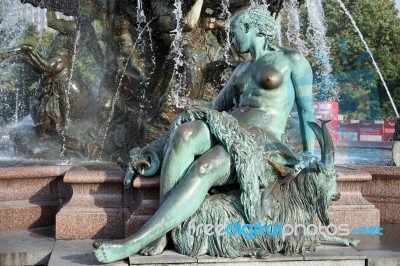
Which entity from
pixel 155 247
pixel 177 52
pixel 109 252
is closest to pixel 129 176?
pixel 155 247

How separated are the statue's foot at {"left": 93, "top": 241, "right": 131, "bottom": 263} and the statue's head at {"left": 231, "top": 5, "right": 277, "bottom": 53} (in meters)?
1.84

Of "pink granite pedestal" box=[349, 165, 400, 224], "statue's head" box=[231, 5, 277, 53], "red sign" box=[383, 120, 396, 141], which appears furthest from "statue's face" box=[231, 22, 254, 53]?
"red sign" box=[383, 120, 396, 141]

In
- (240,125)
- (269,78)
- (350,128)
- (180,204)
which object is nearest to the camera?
(180,204)

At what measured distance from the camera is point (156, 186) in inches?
170

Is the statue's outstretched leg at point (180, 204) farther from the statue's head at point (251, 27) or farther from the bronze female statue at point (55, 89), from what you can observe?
the bronze female statue at point (55, 89)

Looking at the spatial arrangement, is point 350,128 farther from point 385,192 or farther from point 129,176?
point 129,176

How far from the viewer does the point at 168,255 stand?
3762mm

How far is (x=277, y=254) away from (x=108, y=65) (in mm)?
5279

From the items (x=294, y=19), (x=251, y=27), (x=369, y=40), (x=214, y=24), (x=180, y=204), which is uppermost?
(x=369, y=40)

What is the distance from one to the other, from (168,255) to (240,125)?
1.10 meters

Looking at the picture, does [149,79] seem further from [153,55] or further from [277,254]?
[277,254]

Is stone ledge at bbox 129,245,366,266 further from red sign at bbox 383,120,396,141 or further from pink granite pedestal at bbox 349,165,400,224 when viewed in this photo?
red sign at bbox 383,120,396,141

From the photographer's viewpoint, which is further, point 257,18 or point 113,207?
point 113,207

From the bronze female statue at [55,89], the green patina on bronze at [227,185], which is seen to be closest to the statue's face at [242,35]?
the green patina on bronze at [227,185]
